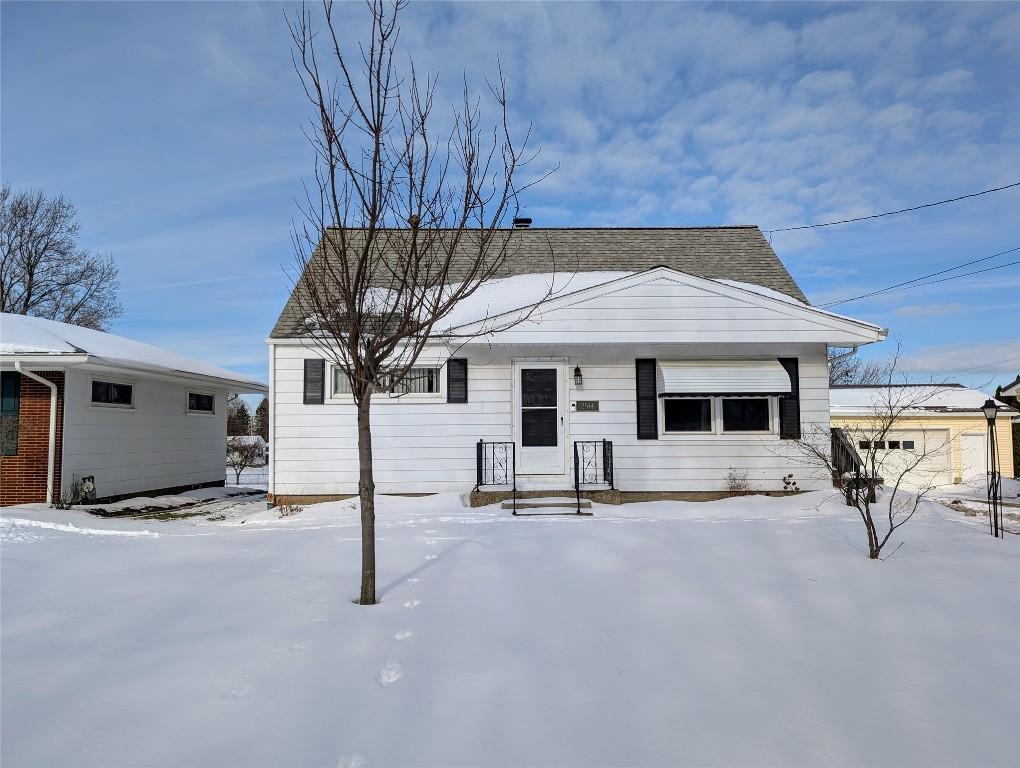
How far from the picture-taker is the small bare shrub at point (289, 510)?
866 centimetres

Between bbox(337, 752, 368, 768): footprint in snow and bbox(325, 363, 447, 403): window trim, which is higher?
bbox(325, 363, 447, 403): window trim

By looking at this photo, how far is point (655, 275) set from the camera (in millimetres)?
8852

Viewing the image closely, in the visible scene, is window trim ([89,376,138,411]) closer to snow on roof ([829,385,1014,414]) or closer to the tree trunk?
the tree trunk

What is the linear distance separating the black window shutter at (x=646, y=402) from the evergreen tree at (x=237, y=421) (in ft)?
78.9

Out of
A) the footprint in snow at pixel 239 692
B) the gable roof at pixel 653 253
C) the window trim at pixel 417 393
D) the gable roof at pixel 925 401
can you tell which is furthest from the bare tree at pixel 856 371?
the footprint in snow at pixel 239 692

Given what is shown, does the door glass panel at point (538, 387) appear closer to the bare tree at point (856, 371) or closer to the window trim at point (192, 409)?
the window trim at point (192, 409)

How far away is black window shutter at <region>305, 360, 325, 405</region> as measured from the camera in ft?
30.4

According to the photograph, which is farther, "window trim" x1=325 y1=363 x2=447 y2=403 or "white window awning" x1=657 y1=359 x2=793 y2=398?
"window trim" x1=325 y1=363 x2=447 y2=403

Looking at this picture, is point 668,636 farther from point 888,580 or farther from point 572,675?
point 888,580

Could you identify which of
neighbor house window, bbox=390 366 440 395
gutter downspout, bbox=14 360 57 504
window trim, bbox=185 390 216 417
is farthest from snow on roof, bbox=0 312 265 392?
neighbor house window, bbox=390 366 440 395

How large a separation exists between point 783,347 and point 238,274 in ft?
53.7

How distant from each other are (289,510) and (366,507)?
5387 mm

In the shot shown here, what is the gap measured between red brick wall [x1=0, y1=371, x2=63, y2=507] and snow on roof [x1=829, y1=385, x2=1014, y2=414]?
64.1ft

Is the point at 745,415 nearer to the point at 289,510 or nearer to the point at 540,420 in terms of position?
the point at 540,420
